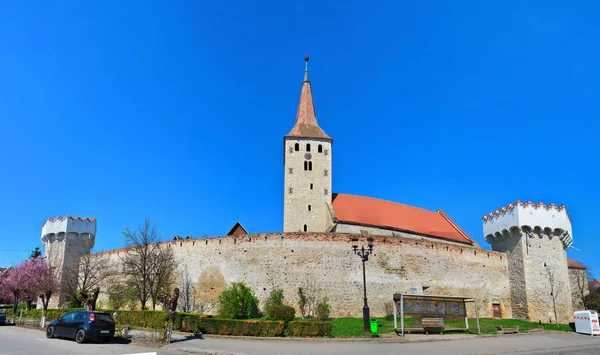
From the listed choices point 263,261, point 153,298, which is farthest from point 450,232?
point 153,298

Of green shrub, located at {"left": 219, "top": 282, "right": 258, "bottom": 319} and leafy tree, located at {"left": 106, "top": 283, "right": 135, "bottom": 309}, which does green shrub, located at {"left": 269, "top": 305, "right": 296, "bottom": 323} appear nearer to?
green shrub, located at {"left": 219, "top": 282, "right": 258, "bottom": 319}

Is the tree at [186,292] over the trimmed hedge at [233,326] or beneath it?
over

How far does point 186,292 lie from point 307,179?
717 inches

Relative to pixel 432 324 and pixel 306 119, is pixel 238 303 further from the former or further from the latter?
pixel 306 119

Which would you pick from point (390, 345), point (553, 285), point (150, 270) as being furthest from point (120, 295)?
point (553, 285)

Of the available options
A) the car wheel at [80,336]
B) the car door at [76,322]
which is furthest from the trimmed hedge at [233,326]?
the car wheel at [80,336]

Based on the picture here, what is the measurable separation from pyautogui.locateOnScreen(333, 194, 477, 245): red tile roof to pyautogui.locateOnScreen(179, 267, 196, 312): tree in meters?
15.3

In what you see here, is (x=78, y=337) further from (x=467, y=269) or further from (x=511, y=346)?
(x=467, y=269)

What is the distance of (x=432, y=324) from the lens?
2106 centimetres

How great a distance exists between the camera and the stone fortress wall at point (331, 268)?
2953 cm

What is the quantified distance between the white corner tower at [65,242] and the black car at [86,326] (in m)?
26.4

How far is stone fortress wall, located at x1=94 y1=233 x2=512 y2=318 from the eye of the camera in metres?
29.5

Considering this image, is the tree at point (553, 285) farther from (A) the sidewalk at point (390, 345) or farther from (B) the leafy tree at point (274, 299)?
(B) the leafy tree at point (274, 299)

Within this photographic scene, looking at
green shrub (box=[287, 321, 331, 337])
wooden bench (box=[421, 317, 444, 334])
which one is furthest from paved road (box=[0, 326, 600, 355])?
wooden bench (box=[421, 317, 444, 334])
